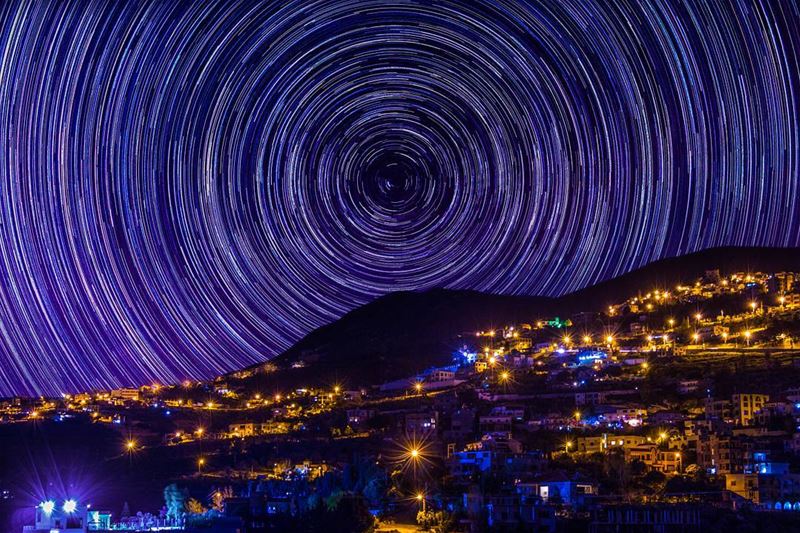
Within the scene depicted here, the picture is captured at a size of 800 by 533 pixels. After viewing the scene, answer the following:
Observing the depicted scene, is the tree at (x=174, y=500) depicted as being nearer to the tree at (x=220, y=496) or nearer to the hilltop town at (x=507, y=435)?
the hilltop town at (x=507, y=435)

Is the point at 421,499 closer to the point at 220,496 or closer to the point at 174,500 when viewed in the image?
the point at 220,496

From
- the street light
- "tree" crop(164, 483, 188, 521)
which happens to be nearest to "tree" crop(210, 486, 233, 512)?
"tree" crop(164, 483, 188, 521)

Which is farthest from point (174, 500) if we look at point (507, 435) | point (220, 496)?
point (507, 435)

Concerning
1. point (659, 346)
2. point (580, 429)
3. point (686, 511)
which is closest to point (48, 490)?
point (580, 429)

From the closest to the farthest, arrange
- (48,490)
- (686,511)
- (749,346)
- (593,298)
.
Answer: (686,511)
(48,490)
(749,346)
(593,298)

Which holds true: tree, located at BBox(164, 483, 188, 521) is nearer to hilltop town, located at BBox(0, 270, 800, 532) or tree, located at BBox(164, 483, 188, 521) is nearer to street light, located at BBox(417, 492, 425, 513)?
hilltop town, located at BBox(0, 270, 800, 532)

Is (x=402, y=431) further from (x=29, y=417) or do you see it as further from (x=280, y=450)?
(x=29, y=417)

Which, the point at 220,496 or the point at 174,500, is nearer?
the point at 174,500

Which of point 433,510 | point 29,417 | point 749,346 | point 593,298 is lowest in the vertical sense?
point 433,510
